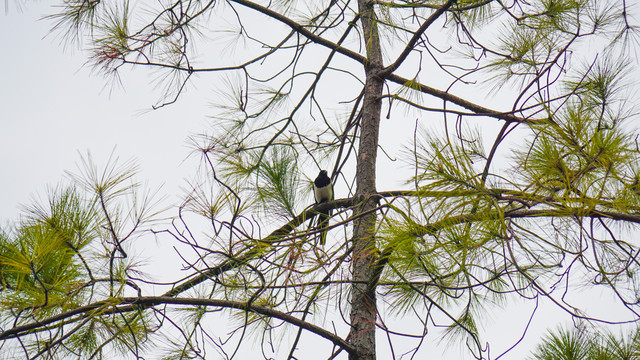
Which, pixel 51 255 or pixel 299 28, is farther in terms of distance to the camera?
pixel 299 28

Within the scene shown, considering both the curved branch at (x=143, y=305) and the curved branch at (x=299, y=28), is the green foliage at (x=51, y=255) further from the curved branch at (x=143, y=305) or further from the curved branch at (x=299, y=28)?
the curved branch at (x=299, y=28)

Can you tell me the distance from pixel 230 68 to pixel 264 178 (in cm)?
54

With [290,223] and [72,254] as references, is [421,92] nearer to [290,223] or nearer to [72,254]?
[290,223]

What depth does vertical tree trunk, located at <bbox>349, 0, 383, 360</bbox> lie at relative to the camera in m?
1.92

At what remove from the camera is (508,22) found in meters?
2.48

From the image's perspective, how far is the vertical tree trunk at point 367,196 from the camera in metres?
1.92

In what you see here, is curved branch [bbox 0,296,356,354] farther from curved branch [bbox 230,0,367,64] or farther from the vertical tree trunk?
curved branch [bbox 230,0,367,64]

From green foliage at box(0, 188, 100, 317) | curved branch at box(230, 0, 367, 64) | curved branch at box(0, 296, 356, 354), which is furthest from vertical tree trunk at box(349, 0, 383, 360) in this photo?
green foliage at box(0, 188, 100, 317)

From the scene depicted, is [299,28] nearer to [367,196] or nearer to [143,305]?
[367,196]

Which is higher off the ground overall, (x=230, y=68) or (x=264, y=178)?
(x=230, y=68)

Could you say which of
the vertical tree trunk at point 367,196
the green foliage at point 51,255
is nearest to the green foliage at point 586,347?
the vertical tree trunk at point 367,196

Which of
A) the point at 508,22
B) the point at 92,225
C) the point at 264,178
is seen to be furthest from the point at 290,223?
the point at 508,22

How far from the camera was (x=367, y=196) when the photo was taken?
85.8 inches

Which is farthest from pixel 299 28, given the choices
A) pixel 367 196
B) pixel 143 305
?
pixel 143 305
